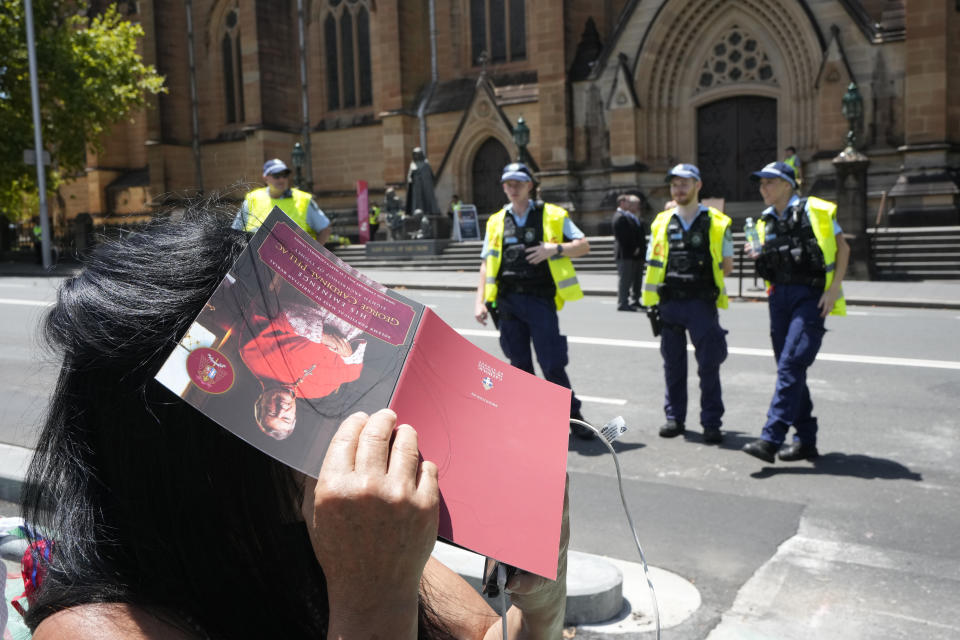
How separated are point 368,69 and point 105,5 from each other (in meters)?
14.6

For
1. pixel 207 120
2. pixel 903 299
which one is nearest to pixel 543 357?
pixel 903 299

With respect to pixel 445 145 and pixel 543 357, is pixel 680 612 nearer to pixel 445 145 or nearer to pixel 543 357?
pixel 543 357

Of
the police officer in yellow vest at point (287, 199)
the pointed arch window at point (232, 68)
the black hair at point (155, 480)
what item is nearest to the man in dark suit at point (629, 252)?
the police officer in yellow vest at point (287, 199)

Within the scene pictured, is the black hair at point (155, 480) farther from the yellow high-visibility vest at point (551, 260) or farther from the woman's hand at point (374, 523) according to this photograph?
the yellow high-visibility vest at point (551, 260)

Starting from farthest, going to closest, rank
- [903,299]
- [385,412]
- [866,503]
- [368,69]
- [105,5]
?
[105,5] → [368,69] → [903,299] → [866,503] → [385,412]

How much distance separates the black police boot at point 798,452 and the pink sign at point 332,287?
453cm

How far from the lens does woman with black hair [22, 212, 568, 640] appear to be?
3.28 feet

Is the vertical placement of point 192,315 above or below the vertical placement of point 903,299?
above

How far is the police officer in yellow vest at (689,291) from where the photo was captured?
5.78 meters

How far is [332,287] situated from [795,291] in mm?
4704

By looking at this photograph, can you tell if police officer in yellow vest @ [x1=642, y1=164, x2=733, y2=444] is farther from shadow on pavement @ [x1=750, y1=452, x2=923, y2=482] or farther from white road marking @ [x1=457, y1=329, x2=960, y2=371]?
white road marking @ [x1=457, y1=329, x2=960, y2=371]

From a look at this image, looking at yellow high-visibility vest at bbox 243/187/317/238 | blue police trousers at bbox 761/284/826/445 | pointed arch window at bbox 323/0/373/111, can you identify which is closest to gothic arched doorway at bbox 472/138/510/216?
pointed arch window at bbox 323/0/373/111

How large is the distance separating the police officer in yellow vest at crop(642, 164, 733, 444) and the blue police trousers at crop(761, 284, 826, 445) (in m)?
0.45

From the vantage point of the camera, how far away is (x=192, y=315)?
109 cm
